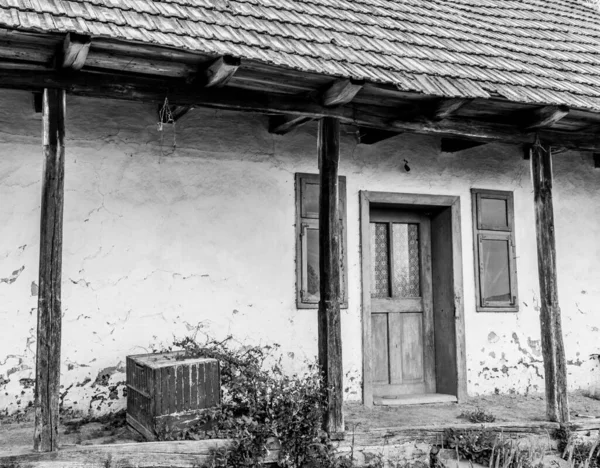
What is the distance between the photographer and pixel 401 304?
6.72 metres

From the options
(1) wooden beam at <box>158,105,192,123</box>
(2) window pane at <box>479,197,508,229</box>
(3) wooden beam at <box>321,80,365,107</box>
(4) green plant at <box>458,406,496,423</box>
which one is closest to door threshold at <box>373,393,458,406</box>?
(4) green plant at <box>458,406,496,423</box>

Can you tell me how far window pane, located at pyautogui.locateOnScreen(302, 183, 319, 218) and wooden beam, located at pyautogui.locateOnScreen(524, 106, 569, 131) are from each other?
199cm

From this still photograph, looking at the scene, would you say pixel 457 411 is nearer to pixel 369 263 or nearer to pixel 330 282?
pixel 369 263

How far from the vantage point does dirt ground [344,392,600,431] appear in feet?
18.4

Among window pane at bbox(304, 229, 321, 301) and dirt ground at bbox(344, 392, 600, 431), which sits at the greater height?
window pane at bbox(304, 229, 321, 301)

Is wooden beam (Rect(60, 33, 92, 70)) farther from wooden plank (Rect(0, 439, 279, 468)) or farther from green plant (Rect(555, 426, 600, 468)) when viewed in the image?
green plant (Rect(555, 426, 600, 468))

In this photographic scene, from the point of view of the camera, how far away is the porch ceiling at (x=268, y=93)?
162 inches

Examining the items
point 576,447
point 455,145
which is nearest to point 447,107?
point 455,145

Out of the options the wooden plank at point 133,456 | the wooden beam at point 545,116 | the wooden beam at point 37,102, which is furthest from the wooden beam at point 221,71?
the wooden beam at point 545,116

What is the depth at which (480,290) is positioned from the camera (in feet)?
22.1

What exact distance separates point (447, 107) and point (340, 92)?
0.94 metres

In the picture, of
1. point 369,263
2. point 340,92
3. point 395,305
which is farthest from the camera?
point 395,305

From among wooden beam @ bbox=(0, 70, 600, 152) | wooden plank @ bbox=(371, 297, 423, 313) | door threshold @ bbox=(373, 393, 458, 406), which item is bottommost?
door threshold @ bbox=(373, 393, 458, 406)

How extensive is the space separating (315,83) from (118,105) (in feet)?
6.11
